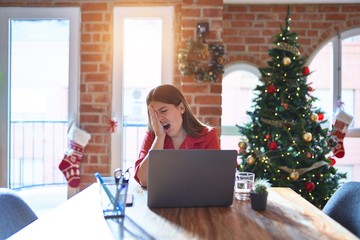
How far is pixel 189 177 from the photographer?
1.29m

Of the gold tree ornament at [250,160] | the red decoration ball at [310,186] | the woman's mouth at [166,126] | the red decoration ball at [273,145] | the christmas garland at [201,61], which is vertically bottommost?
the red decoration ball at [310,186]

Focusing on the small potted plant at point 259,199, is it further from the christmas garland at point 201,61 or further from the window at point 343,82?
the window at point 343,82

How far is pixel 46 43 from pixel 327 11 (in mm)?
2854

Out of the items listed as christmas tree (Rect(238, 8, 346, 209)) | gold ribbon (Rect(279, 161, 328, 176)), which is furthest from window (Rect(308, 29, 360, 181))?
gold ribbon (Rect(279, 161, 328, 176))

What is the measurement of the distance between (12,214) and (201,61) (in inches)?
77.3

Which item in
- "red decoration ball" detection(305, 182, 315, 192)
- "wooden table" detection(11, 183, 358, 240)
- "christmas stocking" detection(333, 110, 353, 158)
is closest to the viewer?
"wooden table" detection(11, 183, 358, 240)

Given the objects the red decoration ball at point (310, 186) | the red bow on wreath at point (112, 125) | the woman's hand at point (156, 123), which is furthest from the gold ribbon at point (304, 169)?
the red bow on wreath at point (112, 125)

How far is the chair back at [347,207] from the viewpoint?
1.38 metres

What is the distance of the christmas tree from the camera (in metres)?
2.91

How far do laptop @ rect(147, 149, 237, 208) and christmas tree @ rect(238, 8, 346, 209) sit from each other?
1647mm

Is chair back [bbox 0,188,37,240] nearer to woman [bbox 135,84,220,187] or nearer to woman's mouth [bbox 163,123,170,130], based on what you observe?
woman [bbox 135,84,220,187]

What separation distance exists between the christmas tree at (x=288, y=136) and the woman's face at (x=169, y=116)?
1112mm

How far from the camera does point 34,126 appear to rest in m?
4.81

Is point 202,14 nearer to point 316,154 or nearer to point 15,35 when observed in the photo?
point 316,154
